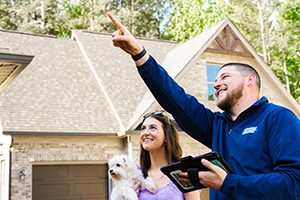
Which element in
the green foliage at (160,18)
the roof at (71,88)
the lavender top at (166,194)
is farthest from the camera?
the green foliage at (160,18)

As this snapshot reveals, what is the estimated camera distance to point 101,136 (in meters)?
12.2

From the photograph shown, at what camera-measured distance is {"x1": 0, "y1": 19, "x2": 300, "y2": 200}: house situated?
11570mm

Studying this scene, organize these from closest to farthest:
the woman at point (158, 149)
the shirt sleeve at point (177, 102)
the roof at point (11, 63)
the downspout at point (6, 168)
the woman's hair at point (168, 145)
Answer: the shirt sleeve at point (177, 102), the woman at point (158, 149), the woman's hair at point (168, 145), the roof at point (11, 63), the downspout at point (6, 168)

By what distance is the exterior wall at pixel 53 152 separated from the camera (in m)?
11.2

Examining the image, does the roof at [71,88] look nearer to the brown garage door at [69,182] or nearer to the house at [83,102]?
the house at [83,102]

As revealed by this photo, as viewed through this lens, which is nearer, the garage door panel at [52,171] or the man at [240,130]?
the man at [240,130]

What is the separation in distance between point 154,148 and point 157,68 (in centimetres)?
132

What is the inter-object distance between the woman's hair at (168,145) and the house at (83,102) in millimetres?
6929

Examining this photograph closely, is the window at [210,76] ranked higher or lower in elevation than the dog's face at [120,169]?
higher

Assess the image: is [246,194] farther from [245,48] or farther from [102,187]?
[245,48]

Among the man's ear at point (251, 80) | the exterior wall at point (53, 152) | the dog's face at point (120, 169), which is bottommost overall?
the dog's face at point (120, 169)

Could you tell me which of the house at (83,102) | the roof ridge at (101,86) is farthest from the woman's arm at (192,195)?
the roof ridge at (101,86)

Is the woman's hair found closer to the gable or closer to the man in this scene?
the man

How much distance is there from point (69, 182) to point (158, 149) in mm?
8770
